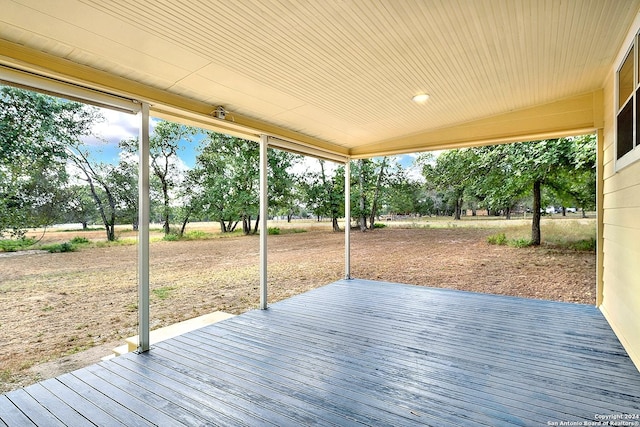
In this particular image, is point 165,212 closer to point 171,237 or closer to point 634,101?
point 171,237

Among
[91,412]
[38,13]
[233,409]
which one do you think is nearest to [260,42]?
[38,13]

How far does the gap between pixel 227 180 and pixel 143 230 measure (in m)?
3.10

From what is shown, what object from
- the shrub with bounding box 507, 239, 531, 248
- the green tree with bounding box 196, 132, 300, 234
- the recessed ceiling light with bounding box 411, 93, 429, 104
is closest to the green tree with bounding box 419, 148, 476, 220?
the shrub with bounding box 507, 239, 531, 248

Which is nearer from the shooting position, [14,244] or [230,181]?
[14,244]

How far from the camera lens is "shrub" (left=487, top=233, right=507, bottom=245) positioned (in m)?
6.11

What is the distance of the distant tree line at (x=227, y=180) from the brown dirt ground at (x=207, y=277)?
386 millimetres

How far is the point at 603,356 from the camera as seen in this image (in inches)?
104

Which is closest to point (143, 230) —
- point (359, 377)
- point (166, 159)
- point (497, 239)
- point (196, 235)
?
point (359, 377)

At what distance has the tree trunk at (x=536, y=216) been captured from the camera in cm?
579

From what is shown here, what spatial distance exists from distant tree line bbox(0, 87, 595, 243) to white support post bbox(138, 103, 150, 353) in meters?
0.78

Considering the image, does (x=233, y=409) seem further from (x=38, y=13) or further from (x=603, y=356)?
(x=603, y=356)

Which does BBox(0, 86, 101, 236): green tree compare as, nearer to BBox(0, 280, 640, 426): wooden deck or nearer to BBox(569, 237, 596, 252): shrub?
BBox(0, 280, 640, 426): wooden deck

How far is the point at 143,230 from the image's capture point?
283cm

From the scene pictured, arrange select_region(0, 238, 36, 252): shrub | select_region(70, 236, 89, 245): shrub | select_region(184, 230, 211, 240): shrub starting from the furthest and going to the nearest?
select_region(184, 230, 211, 240): shrub, select_region(70, 236, 89, 245): shrub, select_region(0, 238, 36, 252): shrub
